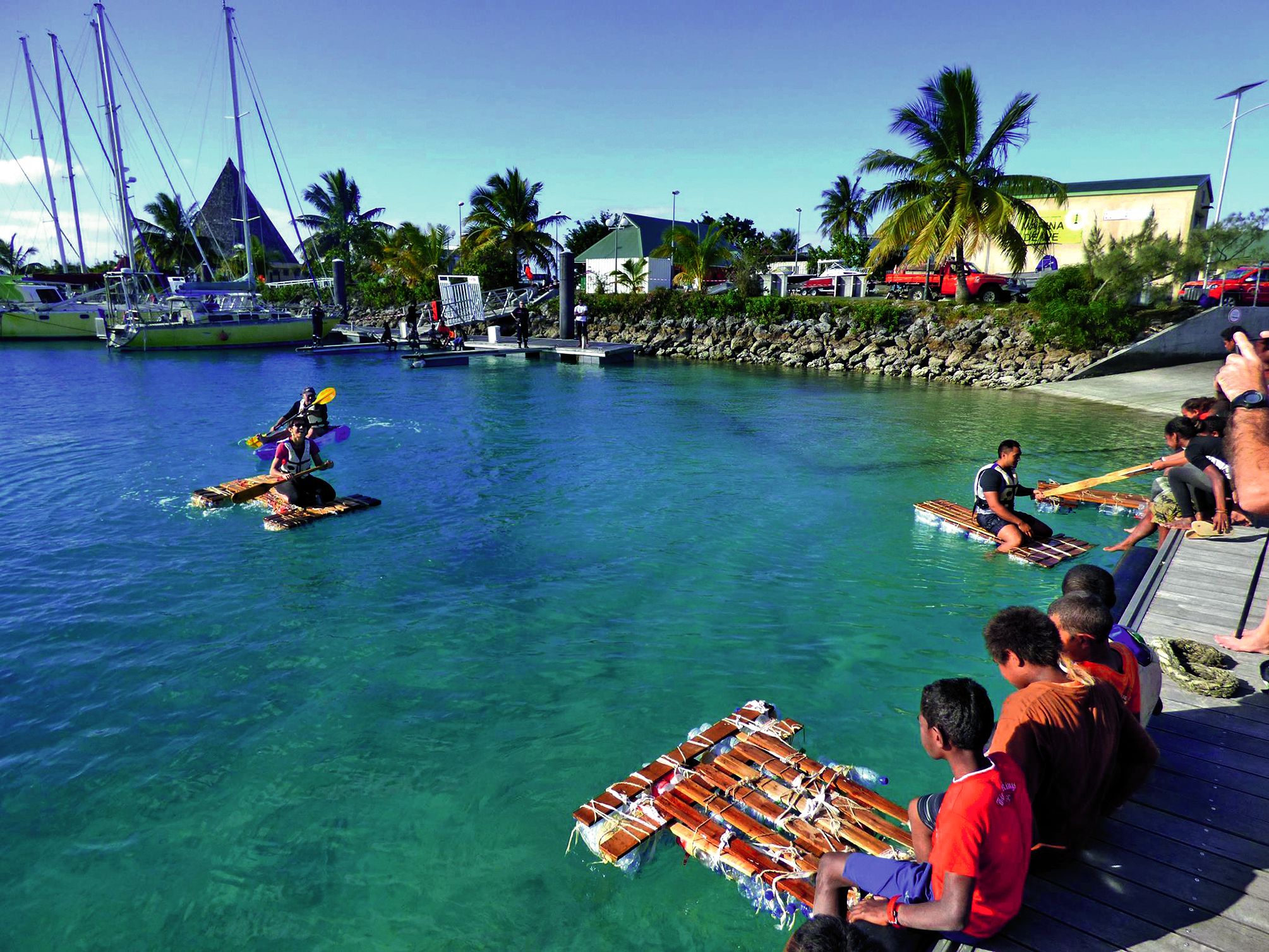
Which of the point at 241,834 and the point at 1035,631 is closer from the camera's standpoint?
the point at 1035,631

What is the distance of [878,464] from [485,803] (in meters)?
11.8

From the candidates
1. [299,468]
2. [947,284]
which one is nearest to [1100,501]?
[299,468]

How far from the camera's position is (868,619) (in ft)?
26.3

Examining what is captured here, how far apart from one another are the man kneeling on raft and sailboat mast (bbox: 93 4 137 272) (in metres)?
44.6

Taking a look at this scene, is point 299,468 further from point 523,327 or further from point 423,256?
point 423,256

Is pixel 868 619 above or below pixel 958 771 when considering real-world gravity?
below

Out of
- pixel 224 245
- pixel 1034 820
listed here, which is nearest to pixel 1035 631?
pixel 1034 820

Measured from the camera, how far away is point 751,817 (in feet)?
15.0

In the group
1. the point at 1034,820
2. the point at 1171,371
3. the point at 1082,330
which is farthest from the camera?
the point at 1082,330

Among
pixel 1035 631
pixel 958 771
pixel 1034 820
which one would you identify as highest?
pixel 1035 631

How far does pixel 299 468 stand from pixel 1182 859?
1182 cm

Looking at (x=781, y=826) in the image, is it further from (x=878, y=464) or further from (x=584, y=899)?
(x=878, y=464)

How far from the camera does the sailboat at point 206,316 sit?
3878 centimetres

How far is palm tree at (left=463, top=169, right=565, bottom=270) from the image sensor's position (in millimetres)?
46219
